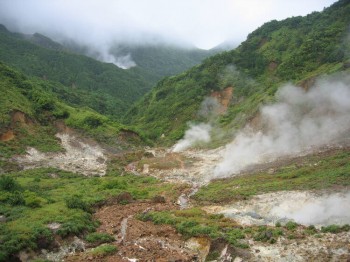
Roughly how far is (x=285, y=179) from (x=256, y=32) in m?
81.3

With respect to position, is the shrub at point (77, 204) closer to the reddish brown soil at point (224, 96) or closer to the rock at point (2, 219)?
the rock at point (2, 219)

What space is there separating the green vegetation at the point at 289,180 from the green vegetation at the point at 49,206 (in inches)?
249

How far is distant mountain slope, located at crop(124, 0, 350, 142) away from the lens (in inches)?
3104

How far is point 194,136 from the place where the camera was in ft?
261

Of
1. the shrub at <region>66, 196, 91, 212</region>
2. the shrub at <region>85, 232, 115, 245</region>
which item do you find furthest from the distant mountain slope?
the shrub at <region>85, 232, 115, 245</region>

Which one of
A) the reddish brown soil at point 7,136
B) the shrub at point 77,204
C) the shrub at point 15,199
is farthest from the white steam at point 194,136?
the shrub at point 15,199

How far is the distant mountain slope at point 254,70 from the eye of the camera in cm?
7883

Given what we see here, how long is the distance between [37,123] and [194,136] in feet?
98.3

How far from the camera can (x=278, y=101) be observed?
65000mm

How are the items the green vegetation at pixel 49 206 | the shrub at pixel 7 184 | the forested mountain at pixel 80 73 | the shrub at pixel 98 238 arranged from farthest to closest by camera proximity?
the forested mountain at pixel 80 73, the shrub at pixel 7 184, the shrub at pixel 98 238, the green vegetation at pixel 49 206

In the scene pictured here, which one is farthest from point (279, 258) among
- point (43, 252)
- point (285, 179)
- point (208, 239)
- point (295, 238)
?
point (285, 179)

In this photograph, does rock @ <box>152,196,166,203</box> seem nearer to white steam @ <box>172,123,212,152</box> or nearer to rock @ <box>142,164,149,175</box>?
rock @ <box>142,164,149,175</box>

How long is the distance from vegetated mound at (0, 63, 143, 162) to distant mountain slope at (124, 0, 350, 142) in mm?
14947

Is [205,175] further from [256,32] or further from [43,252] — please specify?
[256,32]
